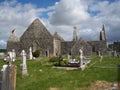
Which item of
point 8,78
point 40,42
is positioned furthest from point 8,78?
point 40,42

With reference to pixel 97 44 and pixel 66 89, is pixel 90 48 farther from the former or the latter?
pixel 66 89

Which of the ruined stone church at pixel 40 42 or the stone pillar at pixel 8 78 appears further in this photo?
the ruined stone church at pixel 40 42

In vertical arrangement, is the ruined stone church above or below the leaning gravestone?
above

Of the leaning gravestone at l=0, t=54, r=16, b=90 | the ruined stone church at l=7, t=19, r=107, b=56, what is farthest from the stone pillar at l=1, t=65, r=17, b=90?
the ruined stone church at l=7, t=19, r=107, b=56

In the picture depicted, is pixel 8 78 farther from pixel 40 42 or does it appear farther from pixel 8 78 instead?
pixel 40 42

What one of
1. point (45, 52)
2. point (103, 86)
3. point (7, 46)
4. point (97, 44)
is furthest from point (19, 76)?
point (97, 44)

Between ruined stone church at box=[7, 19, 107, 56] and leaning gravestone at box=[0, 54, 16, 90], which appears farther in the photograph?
ruined stone church at box=[7, 19, 107, 56]

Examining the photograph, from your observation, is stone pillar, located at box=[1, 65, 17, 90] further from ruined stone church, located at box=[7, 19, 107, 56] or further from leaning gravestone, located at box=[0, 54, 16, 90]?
ruined stone church, located at box=[7, 19, 107, 56]

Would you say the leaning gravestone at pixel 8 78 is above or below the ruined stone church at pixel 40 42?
below

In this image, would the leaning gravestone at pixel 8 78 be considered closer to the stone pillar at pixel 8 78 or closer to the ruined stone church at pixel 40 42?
the stone pillar at pixel 8 78

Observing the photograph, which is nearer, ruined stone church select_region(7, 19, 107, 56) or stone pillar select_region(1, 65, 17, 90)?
stone pillar select_region(1, 65, 17, 90)

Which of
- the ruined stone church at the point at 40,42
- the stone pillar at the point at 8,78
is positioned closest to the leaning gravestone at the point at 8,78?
the stone pillar at the point at 8,78

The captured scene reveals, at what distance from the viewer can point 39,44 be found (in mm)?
62688

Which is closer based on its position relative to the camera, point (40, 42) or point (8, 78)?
point (8, 78)
